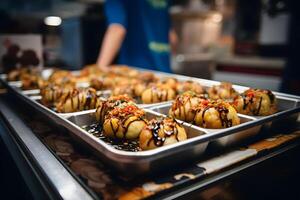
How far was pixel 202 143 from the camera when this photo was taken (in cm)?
107

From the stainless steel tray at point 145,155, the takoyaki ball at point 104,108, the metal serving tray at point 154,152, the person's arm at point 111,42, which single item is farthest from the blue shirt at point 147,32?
the stainless steel tray at point 145,155

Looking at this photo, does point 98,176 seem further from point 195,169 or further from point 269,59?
point 269,59

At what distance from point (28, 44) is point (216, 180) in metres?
2.62

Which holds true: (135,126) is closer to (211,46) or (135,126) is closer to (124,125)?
(124,125)

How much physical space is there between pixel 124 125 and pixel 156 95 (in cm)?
68

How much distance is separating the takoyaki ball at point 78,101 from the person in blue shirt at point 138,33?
1550 mm

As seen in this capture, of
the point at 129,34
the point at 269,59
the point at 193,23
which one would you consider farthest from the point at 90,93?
the point at 193,23

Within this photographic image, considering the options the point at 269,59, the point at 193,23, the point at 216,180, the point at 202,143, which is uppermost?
the point at 193,23

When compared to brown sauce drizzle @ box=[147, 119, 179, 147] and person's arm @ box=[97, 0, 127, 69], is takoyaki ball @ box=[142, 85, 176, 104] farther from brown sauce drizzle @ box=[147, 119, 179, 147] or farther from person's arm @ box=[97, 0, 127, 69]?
person's arm @ box=[97, 0, 127, 69]

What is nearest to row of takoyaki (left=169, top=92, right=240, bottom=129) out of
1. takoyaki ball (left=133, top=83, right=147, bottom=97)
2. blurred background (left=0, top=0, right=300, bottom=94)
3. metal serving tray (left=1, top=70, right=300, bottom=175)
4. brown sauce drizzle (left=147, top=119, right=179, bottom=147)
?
metal serving tray (left=1, top=70, right=300, bottom=175)

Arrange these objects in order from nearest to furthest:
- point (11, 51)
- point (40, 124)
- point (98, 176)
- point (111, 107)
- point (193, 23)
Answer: point (98, 176)
point (111, 107)
point (40, 124)
point (11, 51)
point (193, 23)

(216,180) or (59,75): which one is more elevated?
(59,75)

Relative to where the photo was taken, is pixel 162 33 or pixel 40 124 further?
pixel 162 33

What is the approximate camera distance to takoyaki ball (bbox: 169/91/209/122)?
149cm
